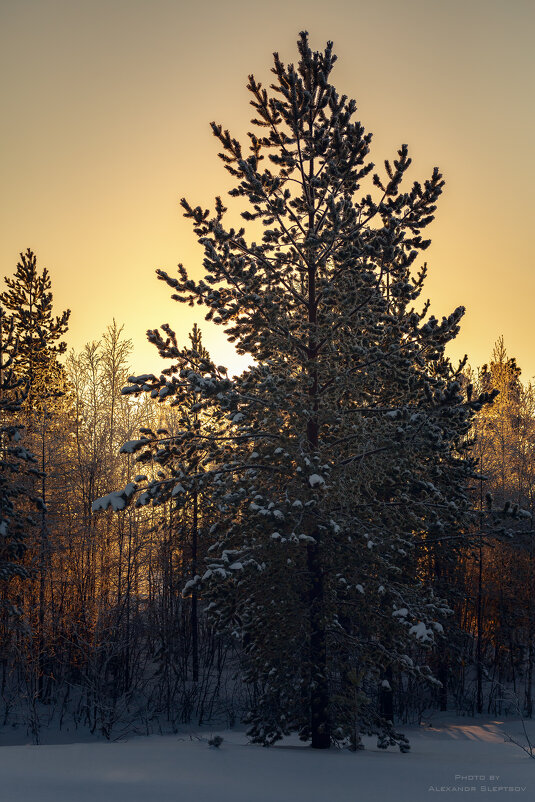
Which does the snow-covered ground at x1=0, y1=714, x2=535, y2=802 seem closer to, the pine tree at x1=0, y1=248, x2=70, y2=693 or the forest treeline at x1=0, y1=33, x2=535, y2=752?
the forest treeline at x1=0, y1=33, x2=535, y2=752

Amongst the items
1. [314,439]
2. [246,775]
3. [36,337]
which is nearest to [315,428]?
[314,439]

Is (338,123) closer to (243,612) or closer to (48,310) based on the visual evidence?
(243,612)

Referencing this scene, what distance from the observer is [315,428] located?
10.8 metres

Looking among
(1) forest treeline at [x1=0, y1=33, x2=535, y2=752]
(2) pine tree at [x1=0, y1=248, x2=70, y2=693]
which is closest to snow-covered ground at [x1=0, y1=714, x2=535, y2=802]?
(1) forest treeline at [x1=0, y1=33, x2=535, y2=752]

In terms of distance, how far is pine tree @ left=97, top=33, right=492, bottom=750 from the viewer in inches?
380

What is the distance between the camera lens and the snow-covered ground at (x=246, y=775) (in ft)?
20.4

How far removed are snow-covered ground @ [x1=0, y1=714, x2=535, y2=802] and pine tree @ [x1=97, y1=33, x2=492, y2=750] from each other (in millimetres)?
1103

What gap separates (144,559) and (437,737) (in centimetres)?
1344

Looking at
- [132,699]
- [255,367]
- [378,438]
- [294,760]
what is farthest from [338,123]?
[132,699]

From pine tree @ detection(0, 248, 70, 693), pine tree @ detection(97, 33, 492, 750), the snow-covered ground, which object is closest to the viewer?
the snow-covered ground

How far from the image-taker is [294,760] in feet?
27.2

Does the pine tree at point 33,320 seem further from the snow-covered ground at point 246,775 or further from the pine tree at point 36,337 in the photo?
the snow-covered ground at point 246,775

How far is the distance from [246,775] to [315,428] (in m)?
5.28

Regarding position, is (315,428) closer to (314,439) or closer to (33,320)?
(314,439)
